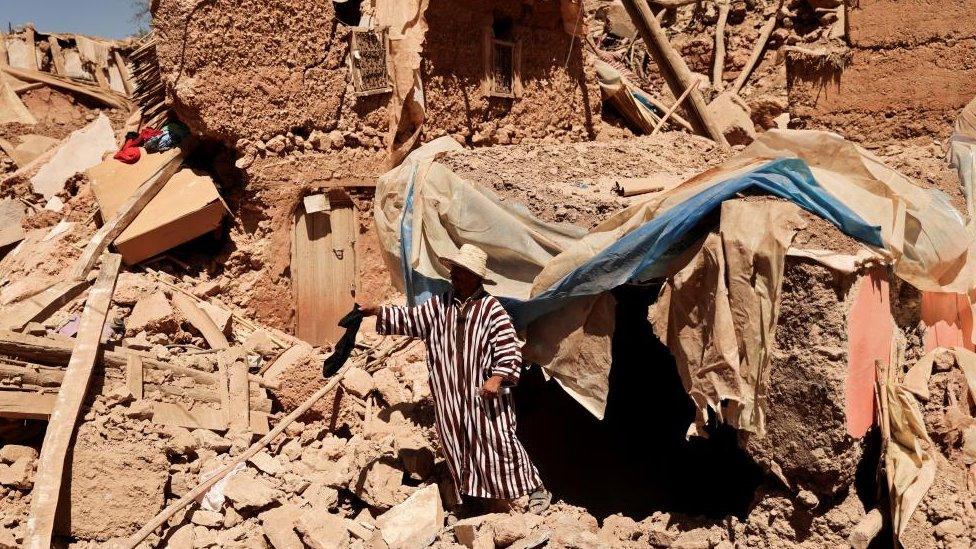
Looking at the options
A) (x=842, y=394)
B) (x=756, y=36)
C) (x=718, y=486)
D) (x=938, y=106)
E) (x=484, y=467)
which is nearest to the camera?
(x=842, y=394)

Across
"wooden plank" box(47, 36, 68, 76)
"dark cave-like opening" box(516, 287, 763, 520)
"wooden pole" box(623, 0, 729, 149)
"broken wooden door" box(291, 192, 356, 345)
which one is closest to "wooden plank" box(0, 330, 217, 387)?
"dark cave-like opening" box(516, 287, 763, 520)

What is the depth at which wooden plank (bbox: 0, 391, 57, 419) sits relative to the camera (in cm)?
582

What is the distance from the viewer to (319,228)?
962 centimetres

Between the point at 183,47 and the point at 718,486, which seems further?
the point at 183,47

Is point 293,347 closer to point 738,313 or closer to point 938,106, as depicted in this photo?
point 738,313

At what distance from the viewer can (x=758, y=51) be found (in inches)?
531

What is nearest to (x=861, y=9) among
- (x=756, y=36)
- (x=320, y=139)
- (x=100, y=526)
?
(x=756, y=36)

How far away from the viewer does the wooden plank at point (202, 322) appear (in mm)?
7906

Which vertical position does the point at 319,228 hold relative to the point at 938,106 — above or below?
below

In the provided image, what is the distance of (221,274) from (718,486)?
17.1ft

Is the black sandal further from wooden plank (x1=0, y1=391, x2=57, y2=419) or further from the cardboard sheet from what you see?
the cardboard sheet

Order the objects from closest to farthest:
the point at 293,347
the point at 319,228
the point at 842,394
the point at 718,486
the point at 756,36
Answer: the point at 842,394, the point at 718,486, the point at 293,347, the point at 319,228, the point at 756,36

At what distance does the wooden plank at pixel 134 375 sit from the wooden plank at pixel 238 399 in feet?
2.40

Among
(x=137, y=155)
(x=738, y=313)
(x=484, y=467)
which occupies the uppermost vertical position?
(x=137, y=155)
